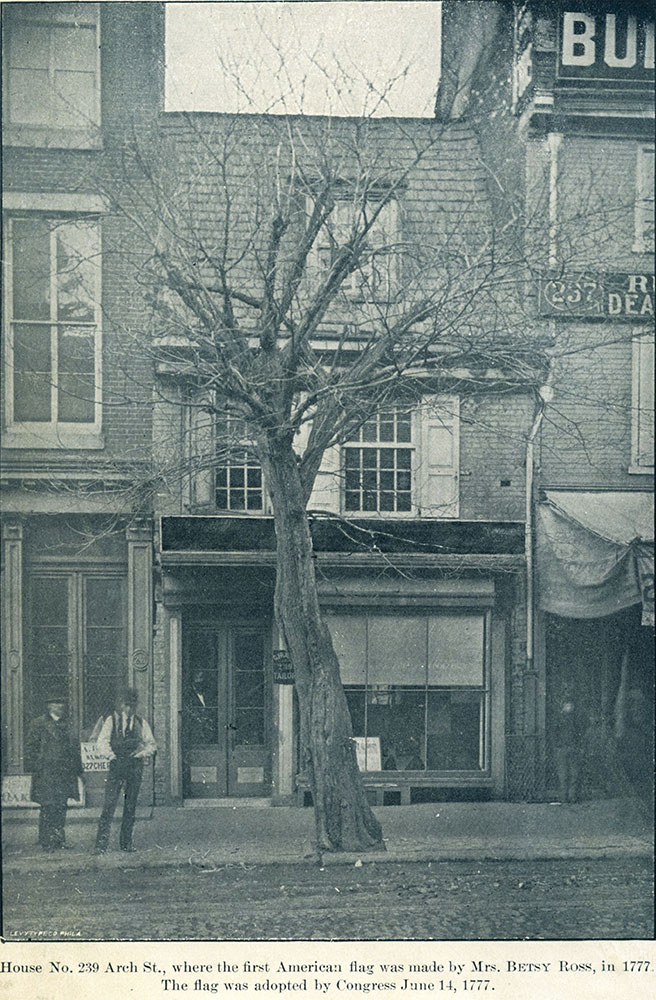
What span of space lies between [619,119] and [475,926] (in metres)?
6.70

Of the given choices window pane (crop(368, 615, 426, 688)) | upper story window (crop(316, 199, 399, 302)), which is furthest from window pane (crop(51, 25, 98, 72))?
window pane (crop(368, 615, 426, 688))

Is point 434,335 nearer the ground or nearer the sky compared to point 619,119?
nearer the ground

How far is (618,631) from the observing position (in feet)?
24.2

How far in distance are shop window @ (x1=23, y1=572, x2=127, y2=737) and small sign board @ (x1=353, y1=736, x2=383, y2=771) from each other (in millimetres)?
2273

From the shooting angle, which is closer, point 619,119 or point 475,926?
point 475,926

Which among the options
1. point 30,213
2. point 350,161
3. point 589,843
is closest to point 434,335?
point 350,161

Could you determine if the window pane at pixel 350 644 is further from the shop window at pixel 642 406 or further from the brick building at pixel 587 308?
the shop window at pixel 642 406

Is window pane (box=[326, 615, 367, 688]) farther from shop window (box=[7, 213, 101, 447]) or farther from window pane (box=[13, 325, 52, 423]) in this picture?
window pane (box=[13, 325, 52, 423])

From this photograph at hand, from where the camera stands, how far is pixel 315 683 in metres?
7.17

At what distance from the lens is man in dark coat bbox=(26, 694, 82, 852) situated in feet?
23.0

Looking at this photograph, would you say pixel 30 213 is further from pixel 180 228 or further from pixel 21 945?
pixel 21 945

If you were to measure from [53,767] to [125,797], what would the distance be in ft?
2.21

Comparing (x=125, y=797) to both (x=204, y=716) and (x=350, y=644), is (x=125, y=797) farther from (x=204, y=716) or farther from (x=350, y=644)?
(x=350, y=644)

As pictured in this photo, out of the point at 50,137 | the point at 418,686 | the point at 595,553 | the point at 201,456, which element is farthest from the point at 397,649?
the point at 50,137
